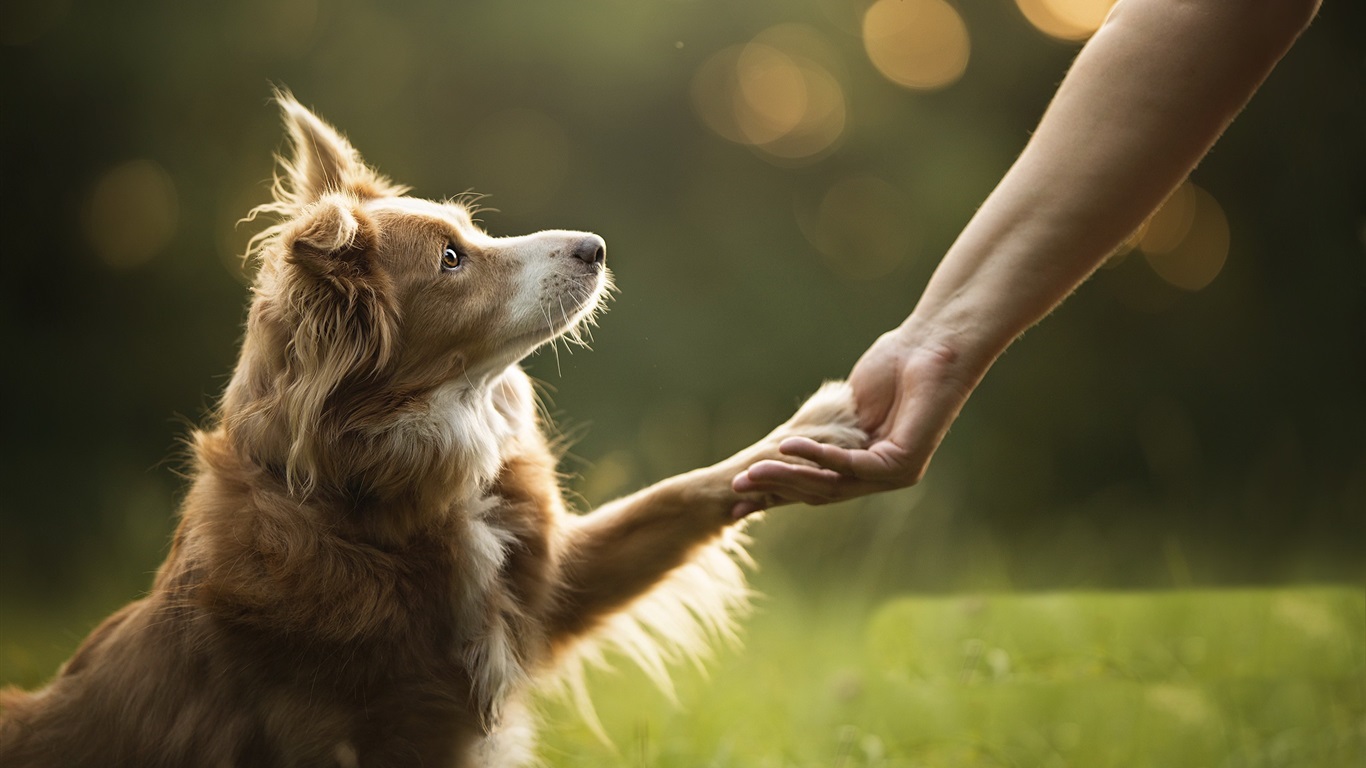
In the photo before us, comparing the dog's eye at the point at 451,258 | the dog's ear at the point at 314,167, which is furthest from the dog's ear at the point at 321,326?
the dog's ear at the point at 314,167

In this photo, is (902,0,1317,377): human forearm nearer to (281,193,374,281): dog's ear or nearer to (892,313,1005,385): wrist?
(892,313,1005,385): wrist

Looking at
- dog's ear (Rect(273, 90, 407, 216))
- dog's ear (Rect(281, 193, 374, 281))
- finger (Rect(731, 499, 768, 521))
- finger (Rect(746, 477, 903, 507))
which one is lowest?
finger (Rect(731, 499, 768, 521))

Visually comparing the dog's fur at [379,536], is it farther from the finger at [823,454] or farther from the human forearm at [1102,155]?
the human forearm at [1102,155]

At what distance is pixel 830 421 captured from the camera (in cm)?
221

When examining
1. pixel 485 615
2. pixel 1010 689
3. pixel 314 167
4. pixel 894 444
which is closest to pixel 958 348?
pixel 894 444

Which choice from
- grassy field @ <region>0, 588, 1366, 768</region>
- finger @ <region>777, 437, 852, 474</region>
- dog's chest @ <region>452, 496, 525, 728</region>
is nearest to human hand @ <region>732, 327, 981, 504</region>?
finger @ <region>777, 437, 852, 474</region>

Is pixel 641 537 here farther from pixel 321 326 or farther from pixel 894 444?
pixel 321 326

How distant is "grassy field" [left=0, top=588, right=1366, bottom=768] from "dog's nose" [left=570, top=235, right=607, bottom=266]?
44.4 inches

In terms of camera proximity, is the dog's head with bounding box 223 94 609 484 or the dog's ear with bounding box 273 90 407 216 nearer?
the dog's head with bounding box 223 94 609 484

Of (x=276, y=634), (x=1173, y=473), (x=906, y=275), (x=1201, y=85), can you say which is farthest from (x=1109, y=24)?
(x=906, y=275)

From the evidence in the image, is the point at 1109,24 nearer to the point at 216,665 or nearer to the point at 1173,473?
the point at 216,665

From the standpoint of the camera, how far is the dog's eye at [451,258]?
7.78ft

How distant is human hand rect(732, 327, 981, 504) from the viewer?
2.03 m

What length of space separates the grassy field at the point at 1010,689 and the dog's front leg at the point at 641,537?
12.5 inches
